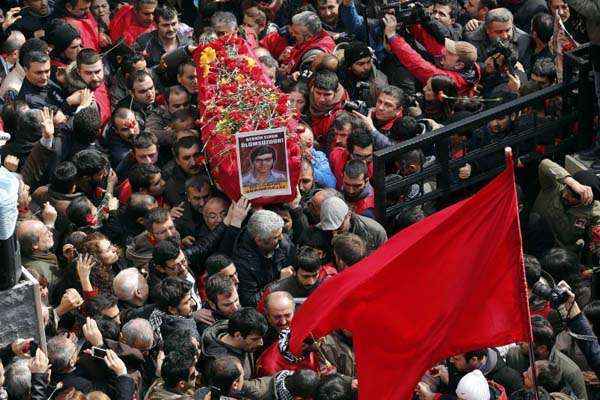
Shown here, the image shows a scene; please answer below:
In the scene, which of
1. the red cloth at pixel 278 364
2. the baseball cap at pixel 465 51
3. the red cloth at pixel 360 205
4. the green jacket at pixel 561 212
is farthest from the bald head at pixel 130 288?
the baseball cap at pixel 465 51

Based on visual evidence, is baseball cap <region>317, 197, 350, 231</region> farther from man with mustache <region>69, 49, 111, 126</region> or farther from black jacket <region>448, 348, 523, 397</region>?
man with mustache <region>69, 49, 111, 126</region>

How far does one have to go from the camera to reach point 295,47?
15195 mm

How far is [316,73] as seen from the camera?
14.1 metres

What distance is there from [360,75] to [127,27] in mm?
2604

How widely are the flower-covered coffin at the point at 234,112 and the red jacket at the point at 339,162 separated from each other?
591mm

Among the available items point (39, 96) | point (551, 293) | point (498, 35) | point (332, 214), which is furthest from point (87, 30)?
point (551, 293)

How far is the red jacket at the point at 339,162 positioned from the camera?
13.3 m

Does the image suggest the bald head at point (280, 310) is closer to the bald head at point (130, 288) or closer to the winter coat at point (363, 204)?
the bald head at point (130, 288)

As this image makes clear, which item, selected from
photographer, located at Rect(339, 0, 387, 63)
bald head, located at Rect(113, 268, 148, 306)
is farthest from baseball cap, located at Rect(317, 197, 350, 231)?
photographer, located at Rect(339, 0, 387, 63)

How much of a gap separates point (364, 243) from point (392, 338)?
7.16 feet

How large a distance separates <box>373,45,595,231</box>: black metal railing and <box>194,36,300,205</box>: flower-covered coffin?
2.63 ft

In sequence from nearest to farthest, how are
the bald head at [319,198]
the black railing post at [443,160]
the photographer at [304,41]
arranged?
the bald head at [319,198]
the black railing post at [443,160]
the photographer at [304,41]

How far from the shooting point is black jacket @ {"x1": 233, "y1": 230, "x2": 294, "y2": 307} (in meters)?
12.2

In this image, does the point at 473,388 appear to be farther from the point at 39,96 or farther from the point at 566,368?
the point at 39,96
